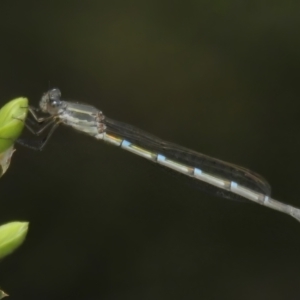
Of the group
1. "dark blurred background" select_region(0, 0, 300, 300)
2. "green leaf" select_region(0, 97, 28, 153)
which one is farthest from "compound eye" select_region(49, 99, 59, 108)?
"dark blurred background" select_region(0, 0, 300, 300)

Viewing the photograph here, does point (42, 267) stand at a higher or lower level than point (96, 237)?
lower

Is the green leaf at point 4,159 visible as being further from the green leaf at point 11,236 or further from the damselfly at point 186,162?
the damselfly at point 186,162

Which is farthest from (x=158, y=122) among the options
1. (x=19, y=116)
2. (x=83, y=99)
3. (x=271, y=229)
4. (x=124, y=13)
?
(x=19, y=116)

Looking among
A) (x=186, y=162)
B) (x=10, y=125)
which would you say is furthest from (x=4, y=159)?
(x=186, y=162)

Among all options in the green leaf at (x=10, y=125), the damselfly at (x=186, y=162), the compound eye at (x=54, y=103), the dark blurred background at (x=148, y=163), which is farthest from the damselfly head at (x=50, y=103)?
the dark blurred background at (x=148, y=163)

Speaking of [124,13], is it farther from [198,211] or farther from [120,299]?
[120,299]

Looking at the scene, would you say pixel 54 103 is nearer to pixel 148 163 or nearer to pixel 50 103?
pixel 50 103

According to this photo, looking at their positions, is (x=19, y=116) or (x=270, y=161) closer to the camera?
(x=19, y=116)
